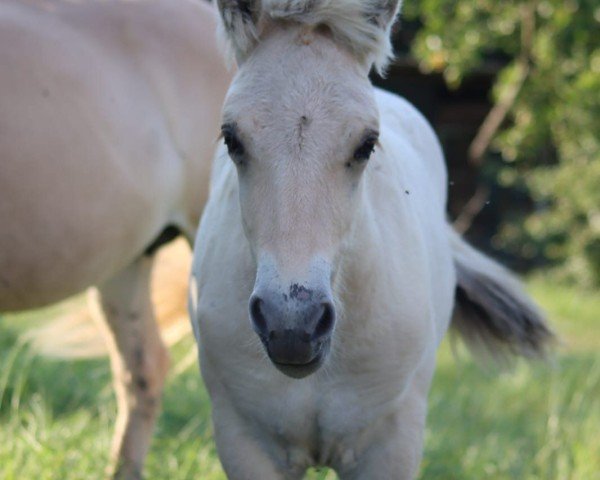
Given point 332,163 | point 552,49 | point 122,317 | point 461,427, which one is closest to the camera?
point 332,163

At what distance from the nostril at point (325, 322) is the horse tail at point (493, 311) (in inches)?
61.2

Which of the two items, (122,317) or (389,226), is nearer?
(389,226)

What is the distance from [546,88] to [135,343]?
25.4 feet

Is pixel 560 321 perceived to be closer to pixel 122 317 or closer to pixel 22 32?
pixel 122 317

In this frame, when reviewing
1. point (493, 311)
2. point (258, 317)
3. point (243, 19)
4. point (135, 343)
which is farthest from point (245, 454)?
point (135, 343)

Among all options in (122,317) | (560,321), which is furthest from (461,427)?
(560,321)

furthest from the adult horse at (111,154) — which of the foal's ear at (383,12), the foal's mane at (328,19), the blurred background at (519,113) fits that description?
the blurred background at (519,113)

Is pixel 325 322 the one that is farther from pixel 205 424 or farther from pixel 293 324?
pixel 205 424

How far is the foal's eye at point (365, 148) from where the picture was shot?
2527mm

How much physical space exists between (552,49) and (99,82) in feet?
22.6

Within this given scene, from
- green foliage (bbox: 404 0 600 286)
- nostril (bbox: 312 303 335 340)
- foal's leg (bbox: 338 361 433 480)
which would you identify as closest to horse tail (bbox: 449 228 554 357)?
foal's leg (bbox: 338 361 433 480)

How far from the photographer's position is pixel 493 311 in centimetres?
392

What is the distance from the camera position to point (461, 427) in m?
5.82

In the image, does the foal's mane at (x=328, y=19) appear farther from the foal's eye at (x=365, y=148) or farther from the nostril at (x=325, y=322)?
the nostril at (x=325, y=322)
